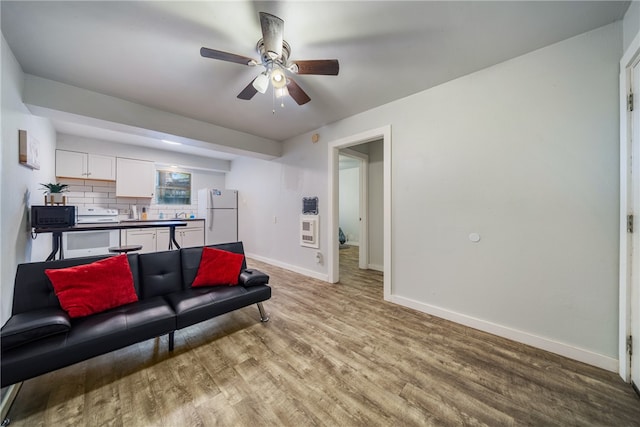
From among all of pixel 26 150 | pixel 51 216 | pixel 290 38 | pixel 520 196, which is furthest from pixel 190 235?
pixel 520 196

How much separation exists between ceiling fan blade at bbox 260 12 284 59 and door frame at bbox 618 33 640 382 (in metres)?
2.33

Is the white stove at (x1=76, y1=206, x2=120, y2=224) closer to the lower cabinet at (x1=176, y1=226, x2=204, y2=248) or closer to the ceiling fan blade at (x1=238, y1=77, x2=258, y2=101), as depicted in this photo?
the lower cabinet at (x1=176, y1=226, x2=204, y2=248)

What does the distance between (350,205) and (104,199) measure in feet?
20.4

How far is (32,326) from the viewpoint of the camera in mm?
1289

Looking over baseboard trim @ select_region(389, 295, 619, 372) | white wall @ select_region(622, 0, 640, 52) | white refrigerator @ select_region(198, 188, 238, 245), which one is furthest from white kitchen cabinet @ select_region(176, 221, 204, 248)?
white wall @ select_region(622, 0, 640, 52)

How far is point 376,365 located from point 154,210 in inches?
231

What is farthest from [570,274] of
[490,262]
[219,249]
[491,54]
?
[219,249]

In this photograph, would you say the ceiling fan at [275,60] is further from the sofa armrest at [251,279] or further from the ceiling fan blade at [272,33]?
the sofa armrest at [251,279]

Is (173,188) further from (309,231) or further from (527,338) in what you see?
(527,338)

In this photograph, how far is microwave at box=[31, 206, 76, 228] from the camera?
87.4 inches

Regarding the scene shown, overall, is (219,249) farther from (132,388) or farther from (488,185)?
(488,185)

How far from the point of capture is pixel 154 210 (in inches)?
210

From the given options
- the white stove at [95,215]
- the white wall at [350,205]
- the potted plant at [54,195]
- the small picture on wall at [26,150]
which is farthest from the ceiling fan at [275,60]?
the white wall at [350,205]

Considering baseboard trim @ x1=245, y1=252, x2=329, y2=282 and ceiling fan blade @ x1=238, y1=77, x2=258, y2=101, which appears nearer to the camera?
ceiling fan blade @ x1=238, y1=77, x2=258, y2=101
